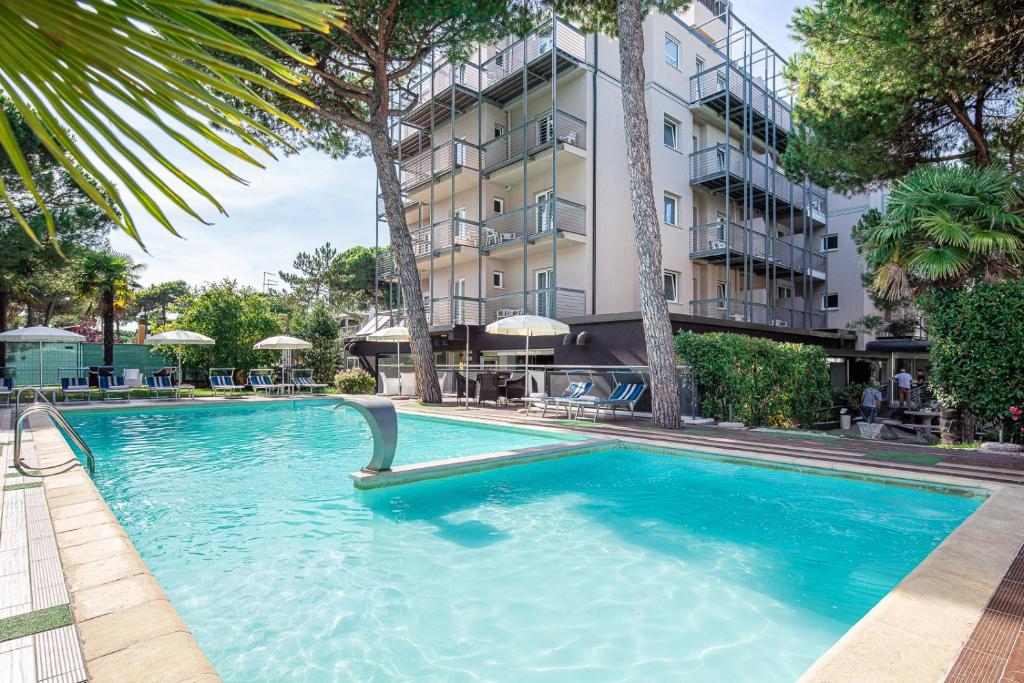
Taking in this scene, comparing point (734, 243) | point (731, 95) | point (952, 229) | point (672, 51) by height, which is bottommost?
point (952, 229)

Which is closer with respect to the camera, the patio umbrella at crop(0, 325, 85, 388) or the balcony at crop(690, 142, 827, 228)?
the patio umbrella at crop(0, 325, 85, 388)

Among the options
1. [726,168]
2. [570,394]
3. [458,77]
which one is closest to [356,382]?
[570,394]

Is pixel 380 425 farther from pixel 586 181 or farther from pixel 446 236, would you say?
pixel 446 236

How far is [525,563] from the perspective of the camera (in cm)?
464

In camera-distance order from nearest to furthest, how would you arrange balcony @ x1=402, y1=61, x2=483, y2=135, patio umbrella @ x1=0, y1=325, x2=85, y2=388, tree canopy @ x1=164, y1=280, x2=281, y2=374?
patio umbrella @ x1=0, y1=325, x2=85, y2=388 < balcony @ x1=402, y1=61, x2=483, y2=135 < tree canopy @ x1=164, y1=280, x2=281, y2=374

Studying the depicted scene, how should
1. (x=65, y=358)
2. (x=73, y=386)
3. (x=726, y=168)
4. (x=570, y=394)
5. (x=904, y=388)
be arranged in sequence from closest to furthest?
1. (x=570, y=394)
2. (x=73, y=386)
3. (x=904, y=388)
4. (x=726, y=168)
5. (x=65, y=358)

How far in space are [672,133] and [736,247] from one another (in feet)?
16.5

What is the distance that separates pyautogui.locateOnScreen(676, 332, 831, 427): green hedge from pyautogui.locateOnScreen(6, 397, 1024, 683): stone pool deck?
6.04 m

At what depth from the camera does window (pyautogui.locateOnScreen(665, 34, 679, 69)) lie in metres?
20.9

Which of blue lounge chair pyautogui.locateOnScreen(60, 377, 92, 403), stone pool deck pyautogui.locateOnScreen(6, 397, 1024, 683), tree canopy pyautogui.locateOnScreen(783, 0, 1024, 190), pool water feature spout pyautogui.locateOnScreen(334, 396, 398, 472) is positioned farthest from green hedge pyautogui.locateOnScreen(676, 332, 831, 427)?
blue lounge chair pyautogui.locateOnScreen(60, 377, 92, 403)

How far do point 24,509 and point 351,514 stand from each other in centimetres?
282

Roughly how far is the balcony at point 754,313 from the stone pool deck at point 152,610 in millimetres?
14095

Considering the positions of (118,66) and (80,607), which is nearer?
(118,66)

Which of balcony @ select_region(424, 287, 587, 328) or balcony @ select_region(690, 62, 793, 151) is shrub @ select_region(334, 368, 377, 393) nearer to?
balcony @ select_region(424, 287, 587, 328)
